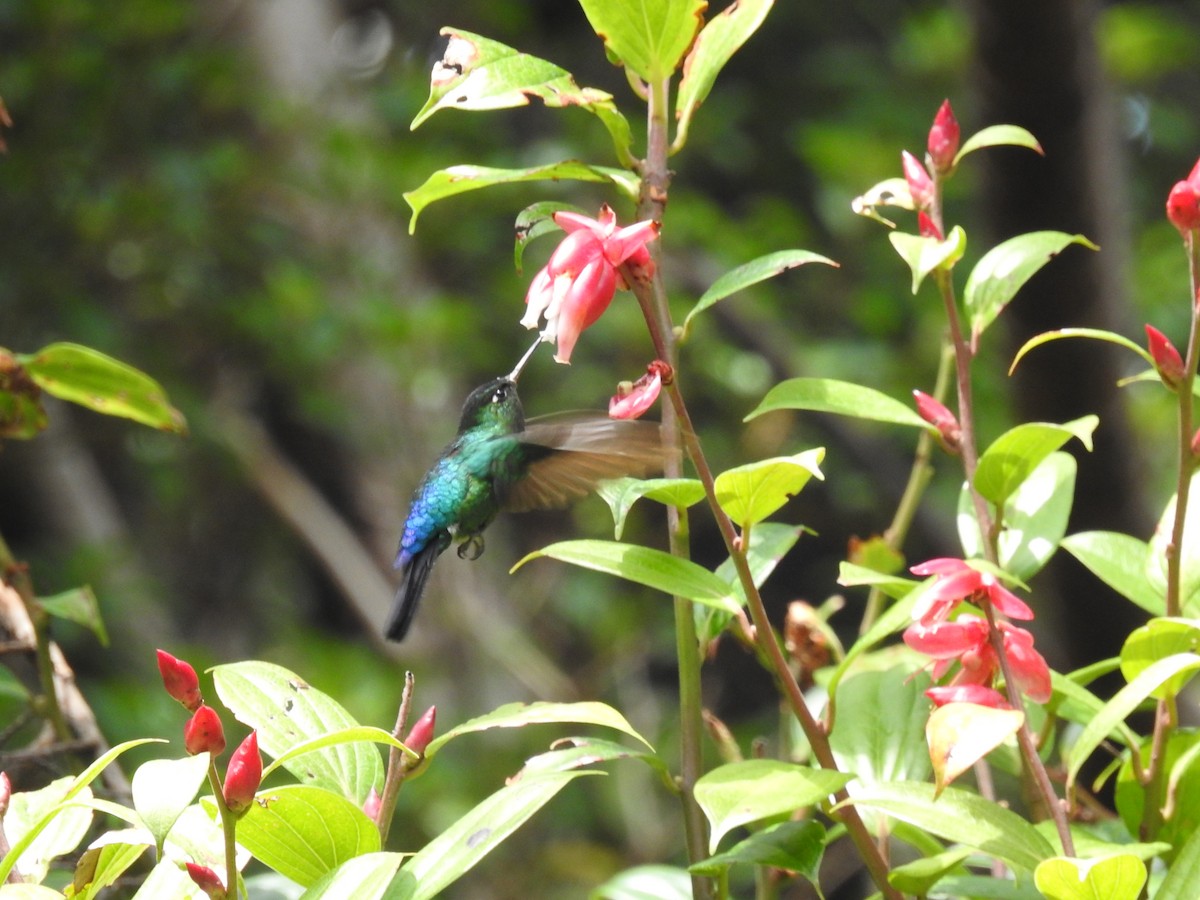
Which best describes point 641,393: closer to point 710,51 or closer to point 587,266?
point 587,266

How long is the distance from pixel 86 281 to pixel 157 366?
244 mm

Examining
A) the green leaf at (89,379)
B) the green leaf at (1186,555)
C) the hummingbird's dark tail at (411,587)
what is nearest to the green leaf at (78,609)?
the green leaf at (89,379)

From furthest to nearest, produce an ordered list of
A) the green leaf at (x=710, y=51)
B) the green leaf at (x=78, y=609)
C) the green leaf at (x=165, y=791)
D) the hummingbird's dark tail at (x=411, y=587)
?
the hummingbird's dark tail at (x=411, y=587)
the green leaf at (x=78, y=609)
the green leaf at (x=710, y=51)
the green leaf at (x=165, y=791)

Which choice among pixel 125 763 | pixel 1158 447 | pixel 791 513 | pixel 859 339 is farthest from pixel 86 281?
pixel 1158 447

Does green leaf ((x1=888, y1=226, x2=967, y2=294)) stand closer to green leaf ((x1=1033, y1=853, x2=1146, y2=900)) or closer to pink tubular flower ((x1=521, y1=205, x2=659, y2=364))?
pink tubular flower ((x1=521, y1=205, x2=659, y2=364))

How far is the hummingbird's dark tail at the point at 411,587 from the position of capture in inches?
46.8

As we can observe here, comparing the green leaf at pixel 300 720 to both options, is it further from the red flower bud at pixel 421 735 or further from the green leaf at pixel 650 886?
the green leaf at pixel 650 886

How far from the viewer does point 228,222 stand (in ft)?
9.39

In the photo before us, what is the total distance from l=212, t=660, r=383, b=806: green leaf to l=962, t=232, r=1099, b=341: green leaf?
1.50 feet

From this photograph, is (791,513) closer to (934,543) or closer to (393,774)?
(934,543)

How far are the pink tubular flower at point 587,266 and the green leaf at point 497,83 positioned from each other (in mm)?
57

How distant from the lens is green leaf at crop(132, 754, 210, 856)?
539 mm

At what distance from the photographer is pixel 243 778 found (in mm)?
576

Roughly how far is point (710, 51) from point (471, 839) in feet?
1.52
